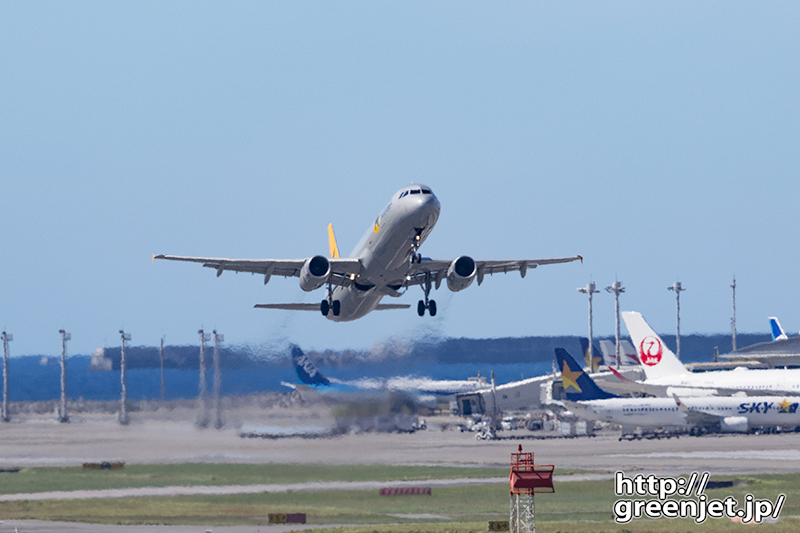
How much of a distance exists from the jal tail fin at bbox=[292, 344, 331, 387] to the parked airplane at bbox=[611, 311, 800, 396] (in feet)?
186

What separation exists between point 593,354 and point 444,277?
10024 cm

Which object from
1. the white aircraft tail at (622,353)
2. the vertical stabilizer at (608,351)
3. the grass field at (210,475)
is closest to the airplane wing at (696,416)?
the grass field at (210,475)

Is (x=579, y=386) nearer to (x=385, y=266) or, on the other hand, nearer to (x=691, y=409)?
(x=691, y=409)

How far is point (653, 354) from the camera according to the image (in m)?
123

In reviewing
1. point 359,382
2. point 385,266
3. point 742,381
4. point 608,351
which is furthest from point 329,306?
point 608,351

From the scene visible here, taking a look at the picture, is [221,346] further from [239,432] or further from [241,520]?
[241,520]

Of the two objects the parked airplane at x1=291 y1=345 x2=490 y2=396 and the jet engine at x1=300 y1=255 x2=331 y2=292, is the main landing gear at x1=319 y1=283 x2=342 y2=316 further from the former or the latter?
the parked airplane at x1=291 y1=345 x2=490 y2=396

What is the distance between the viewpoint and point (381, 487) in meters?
68.8

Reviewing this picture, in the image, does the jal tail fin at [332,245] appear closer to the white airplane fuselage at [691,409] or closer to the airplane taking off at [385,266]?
the airplane taking off at [385,266]

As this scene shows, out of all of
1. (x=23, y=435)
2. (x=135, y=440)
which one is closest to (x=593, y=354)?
(x=23, y=435)

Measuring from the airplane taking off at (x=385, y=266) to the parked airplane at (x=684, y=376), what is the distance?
58.9 metres

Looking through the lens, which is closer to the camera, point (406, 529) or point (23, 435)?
point (406, 529)

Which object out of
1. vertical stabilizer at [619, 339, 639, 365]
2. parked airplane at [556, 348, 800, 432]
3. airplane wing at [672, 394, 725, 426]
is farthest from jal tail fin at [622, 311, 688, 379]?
vertical stabilizer at [619, 339, 639, 365]

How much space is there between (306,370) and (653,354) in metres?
65.7
